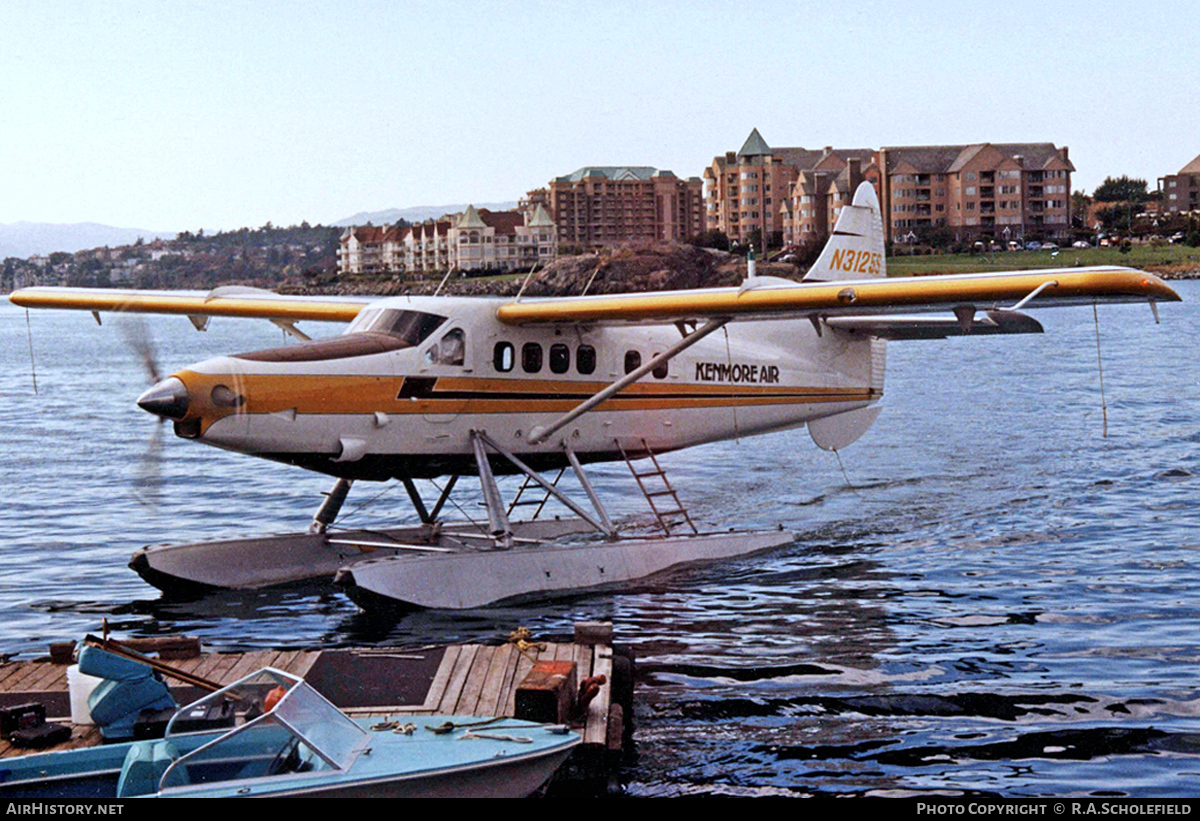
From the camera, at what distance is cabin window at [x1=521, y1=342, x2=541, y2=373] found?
1569cm

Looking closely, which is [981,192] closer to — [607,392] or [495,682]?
[607,392]

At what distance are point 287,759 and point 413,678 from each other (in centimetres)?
265

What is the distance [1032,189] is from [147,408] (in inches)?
5672

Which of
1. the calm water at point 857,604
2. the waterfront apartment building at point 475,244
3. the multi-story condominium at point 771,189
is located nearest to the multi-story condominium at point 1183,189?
the multi-story condominium at point 771,189

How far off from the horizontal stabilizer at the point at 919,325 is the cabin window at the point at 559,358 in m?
3.92

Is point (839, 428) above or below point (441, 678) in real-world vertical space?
above

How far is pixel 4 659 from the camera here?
11.4m

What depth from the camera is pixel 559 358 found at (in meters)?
16.0

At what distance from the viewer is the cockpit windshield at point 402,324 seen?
14.7m

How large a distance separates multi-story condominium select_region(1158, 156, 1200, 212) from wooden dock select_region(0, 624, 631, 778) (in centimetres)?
20296

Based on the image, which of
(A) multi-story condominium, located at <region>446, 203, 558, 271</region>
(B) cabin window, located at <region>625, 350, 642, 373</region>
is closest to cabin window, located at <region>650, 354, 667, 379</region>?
(B) cabin window, located at <region>625, 350, 642, 373</region>

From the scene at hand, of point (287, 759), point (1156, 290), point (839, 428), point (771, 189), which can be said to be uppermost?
point (771, 189)

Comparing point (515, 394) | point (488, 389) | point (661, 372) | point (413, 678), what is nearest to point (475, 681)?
point (413, 678)

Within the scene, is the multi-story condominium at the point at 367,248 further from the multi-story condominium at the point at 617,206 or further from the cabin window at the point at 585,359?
the cabin window at the point at 585,359
